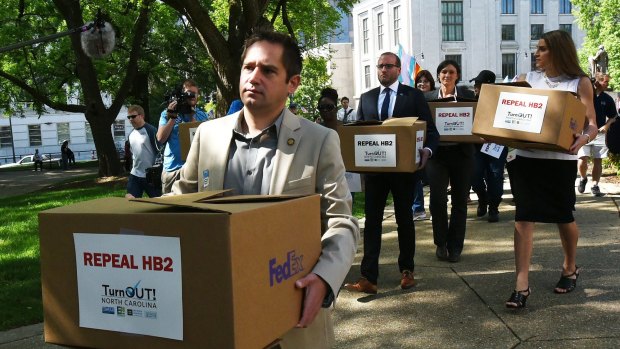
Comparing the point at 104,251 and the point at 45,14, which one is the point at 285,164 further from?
the point at 45,14

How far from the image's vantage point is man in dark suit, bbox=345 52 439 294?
5695 mm

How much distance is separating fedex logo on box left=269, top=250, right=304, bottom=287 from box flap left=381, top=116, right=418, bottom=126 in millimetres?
3596

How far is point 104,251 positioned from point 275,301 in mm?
493

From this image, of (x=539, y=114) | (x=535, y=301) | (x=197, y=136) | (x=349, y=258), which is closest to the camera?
(x=349, y=258)

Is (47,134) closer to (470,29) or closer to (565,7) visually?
(470,29)

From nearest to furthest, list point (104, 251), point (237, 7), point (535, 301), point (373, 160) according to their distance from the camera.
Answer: point (104, 251)
point (535, 301)
point (373, 160)
point (237, 7)

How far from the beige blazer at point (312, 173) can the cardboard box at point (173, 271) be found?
25 centimetres

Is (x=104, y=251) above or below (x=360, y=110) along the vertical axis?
below

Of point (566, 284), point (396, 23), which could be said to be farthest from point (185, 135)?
point (396, 23)

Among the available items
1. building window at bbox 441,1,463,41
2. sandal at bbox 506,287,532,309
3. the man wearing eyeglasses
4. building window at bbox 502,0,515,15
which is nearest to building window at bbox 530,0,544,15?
building window at bbox 502,0,515,15

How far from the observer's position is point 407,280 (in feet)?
19.0

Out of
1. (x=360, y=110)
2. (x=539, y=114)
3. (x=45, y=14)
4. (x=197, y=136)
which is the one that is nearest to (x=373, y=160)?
(x=360, y=110)

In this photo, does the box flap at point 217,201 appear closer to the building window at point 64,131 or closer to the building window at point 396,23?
the building window at point 396,23

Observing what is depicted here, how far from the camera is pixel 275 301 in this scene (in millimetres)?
1935
